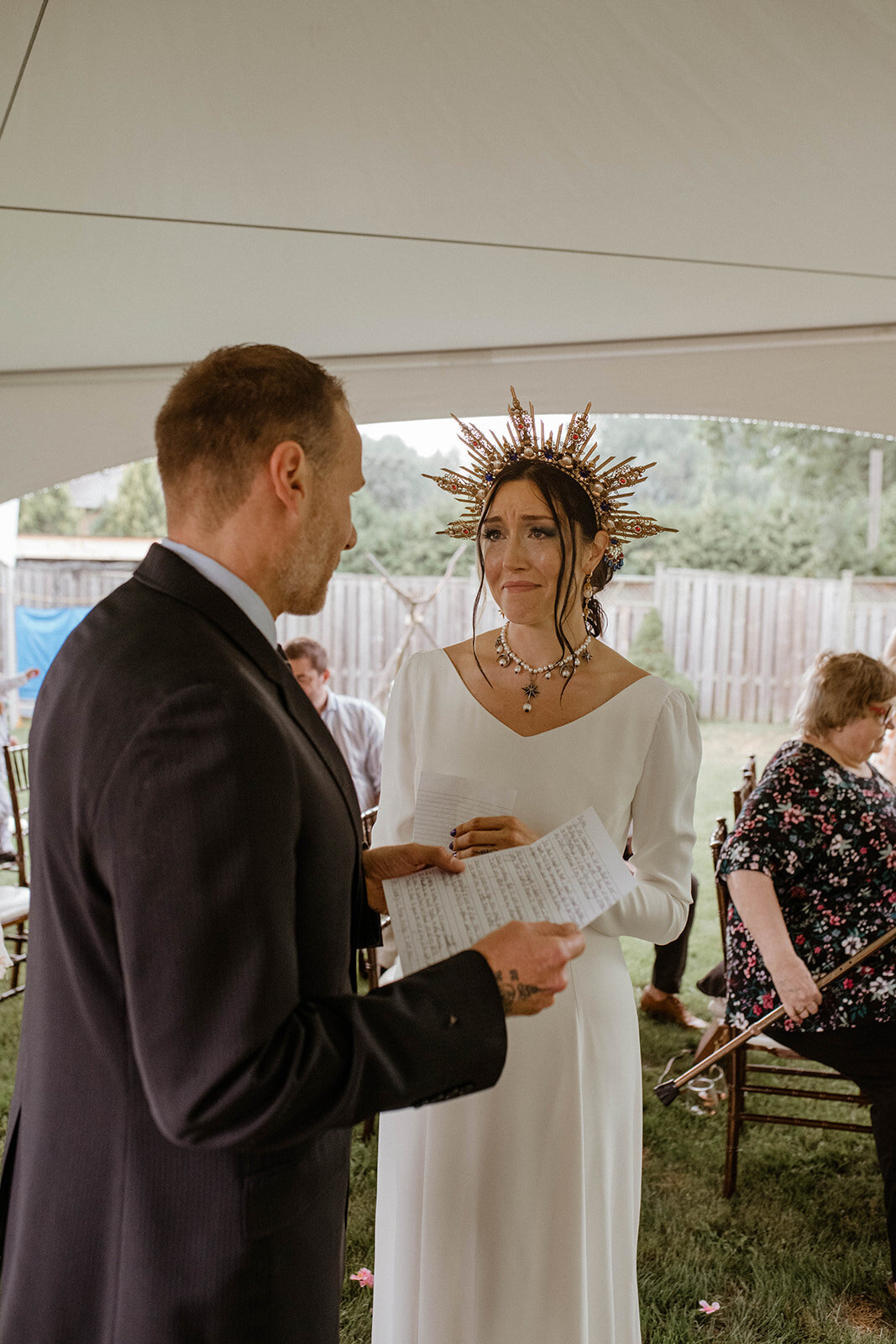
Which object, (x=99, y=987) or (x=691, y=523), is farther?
(x=691, y=523)

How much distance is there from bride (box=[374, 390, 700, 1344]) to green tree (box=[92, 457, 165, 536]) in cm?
1985

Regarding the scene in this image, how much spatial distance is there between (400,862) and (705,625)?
11.6 meters

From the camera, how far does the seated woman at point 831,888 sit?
2.93 metres

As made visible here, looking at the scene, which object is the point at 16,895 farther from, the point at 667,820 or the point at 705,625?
the point at 705,625

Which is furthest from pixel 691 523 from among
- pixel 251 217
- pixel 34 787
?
pixel 34 787

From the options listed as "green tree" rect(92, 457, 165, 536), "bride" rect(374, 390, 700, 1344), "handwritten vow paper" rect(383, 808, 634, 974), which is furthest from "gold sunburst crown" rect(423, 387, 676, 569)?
"green tree" rect(92, 457, 165, 536)

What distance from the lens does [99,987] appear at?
1097 mm

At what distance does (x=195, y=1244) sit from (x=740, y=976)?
244 cm

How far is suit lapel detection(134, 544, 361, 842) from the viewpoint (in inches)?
45.6

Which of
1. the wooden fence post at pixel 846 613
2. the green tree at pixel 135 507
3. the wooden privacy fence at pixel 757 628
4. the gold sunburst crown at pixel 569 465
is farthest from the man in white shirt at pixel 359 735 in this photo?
the green tree at pixel 135 507

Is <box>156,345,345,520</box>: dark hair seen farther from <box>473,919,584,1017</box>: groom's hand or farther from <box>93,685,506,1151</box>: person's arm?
<box>473,919,584,1017</box>: groom's hand

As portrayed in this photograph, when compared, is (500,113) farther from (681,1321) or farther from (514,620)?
(681,1321)

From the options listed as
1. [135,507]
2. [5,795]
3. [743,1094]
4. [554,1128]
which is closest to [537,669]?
[554,1128]

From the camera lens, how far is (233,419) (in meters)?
1.17
